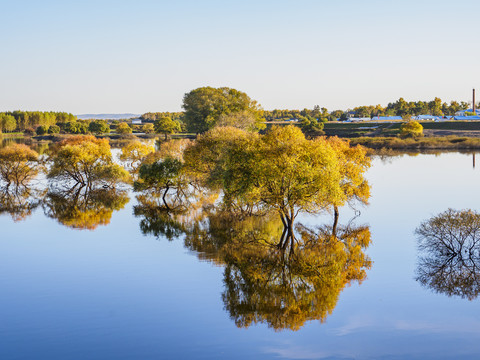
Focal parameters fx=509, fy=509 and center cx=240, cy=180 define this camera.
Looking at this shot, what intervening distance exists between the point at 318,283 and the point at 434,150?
277 ft

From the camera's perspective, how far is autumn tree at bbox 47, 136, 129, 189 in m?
53.7

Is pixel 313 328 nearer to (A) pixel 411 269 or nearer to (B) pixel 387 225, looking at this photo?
(A) pixel 411 269

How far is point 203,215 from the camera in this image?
38.9 meters

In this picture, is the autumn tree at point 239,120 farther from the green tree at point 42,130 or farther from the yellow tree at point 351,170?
the green tree at point 42,130

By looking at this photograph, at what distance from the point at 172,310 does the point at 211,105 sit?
7737cm

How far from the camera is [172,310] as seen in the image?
20406 mm

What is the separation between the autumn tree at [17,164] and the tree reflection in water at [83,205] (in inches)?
206

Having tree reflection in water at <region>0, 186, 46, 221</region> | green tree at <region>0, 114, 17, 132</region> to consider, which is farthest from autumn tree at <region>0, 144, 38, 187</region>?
green tree at <region>0, 114, 17, 132</region>

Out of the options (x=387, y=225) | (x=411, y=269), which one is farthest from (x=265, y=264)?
(x=387, y=225)

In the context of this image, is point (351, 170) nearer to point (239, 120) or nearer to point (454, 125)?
point (239, 120)

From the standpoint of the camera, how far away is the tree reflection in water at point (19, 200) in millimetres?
41688

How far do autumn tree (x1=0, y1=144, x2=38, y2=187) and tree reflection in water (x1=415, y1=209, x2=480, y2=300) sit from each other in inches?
1683

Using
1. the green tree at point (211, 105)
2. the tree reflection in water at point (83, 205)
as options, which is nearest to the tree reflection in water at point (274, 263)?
the tree reflection in water at point (83, 205)

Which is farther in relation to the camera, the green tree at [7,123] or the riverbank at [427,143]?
the green tree at [7,123]
